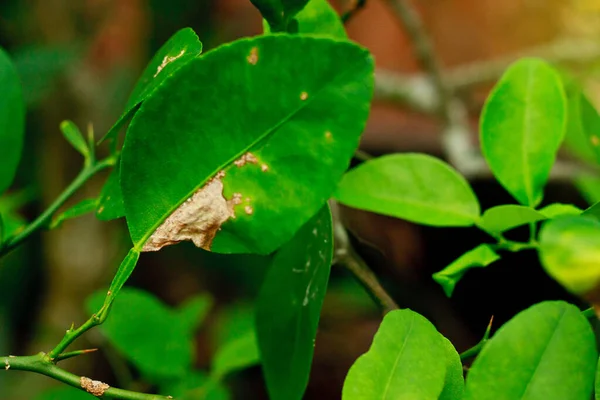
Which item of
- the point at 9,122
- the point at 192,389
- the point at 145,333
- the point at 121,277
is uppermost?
the point at 9,122

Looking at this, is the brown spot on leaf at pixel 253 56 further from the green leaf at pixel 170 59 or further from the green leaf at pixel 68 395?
the green leaf at pixel 68 395

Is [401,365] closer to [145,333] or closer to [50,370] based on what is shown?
[50,370]

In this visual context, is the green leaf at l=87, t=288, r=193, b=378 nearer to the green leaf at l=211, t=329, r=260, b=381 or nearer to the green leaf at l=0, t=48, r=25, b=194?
the green leaf at l=211, t=329, r=260, b=381

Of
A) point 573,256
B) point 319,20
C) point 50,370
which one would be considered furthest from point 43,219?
point 573,256

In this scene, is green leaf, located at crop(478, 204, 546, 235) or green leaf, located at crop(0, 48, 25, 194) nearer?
green leaf, located at crop(478, 204, 546, 235)

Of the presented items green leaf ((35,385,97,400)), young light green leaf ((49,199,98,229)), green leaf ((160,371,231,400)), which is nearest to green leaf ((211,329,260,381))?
green leaf ((160,371,231,400))

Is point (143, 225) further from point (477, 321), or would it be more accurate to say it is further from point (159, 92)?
point (477, 321)

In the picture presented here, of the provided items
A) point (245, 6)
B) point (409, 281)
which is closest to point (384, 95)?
point (409, 281)
